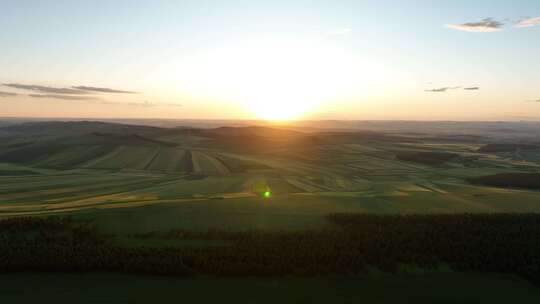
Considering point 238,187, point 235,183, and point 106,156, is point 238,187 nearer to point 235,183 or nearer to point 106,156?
point 235,183

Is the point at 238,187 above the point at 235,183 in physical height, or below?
below

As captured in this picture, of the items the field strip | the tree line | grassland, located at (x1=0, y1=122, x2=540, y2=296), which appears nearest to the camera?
the tree line

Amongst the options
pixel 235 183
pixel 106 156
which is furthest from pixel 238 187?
pixel 106 156

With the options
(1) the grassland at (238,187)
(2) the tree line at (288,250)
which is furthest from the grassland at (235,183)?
(2) the tree line at (288,250)

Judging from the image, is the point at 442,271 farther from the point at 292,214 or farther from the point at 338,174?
the point at 338,174

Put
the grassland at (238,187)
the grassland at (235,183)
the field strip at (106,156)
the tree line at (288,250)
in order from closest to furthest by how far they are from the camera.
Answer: the tree line at (288,250) → the grassland at (238,187) → the grassland at (235,183) → the field strip at (106,156)

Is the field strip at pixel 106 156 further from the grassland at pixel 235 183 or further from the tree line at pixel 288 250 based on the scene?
the tree line at pixel 288 250

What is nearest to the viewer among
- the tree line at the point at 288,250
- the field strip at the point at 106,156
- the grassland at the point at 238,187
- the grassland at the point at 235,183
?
the tree line at the point at 288,250

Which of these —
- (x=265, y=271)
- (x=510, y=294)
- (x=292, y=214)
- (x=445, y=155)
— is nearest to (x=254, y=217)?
(x=292, y=214)

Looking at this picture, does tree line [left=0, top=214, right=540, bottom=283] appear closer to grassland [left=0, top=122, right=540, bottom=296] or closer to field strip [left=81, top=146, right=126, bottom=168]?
grassland [left=0, top=122, right=540, bottom=296]

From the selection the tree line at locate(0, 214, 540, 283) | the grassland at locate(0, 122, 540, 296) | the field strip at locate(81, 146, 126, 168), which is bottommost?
the tree line at locate(0, 214, 540, 283)

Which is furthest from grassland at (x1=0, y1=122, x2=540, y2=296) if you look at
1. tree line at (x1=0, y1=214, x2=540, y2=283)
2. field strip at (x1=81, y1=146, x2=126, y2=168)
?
tree line at (x1=0, y1=214, x2=540, y2=283)

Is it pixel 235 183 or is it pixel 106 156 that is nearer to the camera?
pixel 235 183
